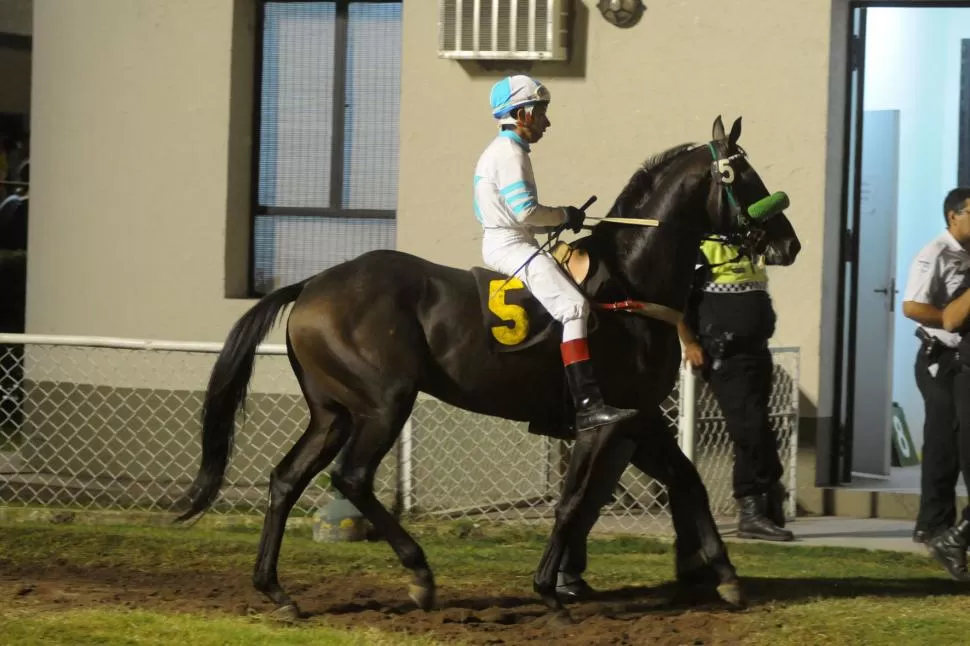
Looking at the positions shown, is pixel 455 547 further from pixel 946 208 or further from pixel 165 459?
pixel 946 208

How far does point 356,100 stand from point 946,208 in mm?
4113

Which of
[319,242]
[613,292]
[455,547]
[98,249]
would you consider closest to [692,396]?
[455,547]

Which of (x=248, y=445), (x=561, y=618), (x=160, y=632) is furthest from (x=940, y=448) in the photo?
(x=248, y=445)

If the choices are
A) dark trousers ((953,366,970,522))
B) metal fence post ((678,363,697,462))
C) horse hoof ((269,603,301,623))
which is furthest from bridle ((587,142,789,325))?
metal fence post ((678,363,697,462))

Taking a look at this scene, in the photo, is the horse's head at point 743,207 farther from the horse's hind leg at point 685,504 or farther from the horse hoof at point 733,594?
the horse hoof at point 733,594

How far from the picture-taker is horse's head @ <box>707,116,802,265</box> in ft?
20.9

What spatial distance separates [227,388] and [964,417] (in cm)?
344

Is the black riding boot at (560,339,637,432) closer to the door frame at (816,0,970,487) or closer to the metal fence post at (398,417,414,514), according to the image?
the metal fence post at (398,417,414,514)

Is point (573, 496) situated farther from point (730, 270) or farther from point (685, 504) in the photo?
point (730, 270)

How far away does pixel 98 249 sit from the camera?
10016 millimetres

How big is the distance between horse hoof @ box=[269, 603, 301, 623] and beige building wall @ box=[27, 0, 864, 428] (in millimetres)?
3912

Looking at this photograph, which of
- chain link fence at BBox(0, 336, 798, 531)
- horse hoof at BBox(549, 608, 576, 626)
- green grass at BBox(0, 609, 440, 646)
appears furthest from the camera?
chain link fence at BBox(0, 336, 798, 531)

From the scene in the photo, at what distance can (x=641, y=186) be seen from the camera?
6.52 m

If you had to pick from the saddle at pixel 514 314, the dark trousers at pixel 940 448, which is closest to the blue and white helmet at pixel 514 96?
the saddle at pixel 514 314
